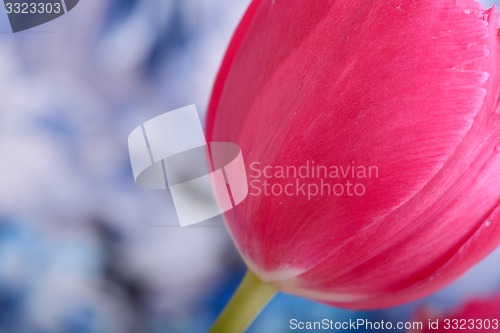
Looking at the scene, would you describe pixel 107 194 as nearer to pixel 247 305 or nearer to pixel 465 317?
pixel 247 305

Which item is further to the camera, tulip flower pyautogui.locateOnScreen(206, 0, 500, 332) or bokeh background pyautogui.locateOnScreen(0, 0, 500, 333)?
bokeh background pyautogui.locateOnScreen(0, 0, 500, 333)

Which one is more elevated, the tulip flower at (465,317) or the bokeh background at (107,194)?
the bokeh background at (107,194)

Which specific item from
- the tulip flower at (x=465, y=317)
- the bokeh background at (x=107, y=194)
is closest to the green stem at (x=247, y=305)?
the bokeh background at (x=107, y=194)

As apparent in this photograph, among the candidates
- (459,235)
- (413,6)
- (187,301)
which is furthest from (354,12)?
(187,301)

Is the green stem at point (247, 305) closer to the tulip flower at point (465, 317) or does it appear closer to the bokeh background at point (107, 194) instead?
the bokeh background at point (107, 194)

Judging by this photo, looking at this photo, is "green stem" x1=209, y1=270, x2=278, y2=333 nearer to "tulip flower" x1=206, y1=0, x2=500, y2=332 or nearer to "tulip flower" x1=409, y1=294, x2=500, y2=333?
"tulip flower" x1=206, y1=0, x2=500, y2=332

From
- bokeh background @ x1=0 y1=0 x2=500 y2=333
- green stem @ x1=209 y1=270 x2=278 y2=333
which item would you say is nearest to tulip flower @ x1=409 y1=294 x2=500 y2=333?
bokeh background @ x1=0 y1=0 x2=500 y2=333

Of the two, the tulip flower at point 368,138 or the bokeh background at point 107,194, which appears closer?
the tulip flower at point 368,138

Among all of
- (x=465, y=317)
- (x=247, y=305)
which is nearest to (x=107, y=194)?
(x=247, y=305)
